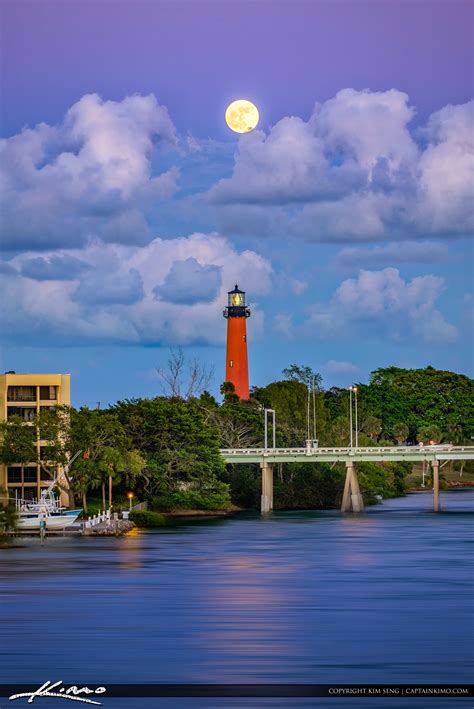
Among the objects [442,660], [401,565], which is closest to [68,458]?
[401,565]

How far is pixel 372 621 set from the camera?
2195 inches

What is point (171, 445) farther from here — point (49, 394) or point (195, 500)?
point (49, 394)

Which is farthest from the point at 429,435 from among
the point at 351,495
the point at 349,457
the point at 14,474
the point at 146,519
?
the point at 146,519

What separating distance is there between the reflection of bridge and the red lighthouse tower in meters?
36.3

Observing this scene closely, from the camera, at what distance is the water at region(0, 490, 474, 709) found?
44.0m


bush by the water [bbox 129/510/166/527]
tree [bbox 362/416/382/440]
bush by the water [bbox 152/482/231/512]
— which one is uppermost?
tree [bbox 362/416/382/440]

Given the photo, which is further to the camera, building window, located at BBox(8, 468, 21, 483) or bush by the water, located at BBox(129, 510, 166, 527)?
building window, located at BBox(8, 468, 21, 483)

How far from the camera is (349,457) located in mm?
124625

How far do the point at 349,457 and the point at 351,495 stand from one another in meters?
5.32

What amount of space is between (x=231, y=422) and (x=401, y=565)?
71.1 m

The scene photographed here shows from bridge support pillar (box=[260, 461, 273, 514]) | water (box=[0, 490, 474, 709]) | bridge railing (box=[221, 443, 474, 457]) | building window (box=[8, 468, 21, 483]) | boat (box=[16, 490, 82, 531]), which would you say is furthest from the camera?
bridge support pillar (box=[260, 461, 273, 514])

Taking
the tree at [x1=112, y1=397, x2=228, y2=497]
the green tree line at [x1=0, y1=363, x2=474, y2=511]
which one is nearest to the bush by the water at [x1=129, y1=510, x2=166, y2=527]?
the green tree line at [x1=0, y1=363, x2=474, y2=511]

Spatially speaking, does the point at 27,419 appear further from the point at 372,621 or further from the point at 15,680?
the point at 15,680

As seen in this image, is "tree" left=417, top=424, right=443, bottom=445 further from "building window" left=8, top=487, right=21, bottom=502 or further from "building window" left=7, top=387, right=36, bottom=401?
"building window" left=8, top=487, right=21, bottom=502
